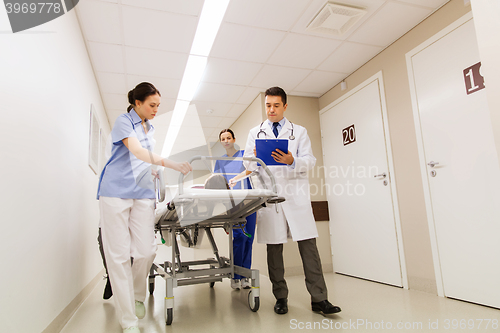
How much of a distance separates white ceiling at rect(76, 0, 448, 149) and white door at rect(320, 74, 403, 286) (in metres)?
0.53

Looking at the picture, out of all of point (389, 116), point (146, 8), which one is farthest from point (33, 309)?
point (389, 116)

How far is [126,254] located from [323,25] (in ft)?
8.59

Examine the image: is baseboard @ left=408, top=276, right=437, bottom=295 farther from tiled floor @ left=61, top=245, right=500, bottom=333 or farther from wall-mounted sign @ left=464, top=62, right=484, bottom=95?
wall-mounted sign @ left=464, top=62, right=484, bottom=95

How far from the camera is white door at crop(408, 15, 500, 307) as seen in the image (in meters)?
2.31

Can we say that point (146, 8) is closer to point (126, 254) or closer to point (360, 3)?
point (360, 3)

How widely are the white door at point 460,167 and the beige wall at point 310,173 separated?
1.61 metres

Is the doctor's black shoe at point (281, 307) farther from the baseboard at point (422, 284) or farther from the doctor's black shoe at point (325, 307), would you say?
the baseboard at point (422, 284)

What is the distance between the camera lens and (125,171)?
1848mm

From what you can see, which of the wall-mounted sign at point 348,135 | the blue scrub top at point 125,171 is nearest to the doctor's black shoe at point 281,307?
the blue scrub top at point 125,171

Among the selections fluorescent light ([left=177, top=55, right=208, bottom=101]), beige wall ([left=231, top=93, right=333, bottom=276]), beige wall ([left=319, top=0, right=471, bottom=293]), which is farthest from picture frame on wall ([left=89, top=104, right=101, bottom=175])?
beige wall ([left=319, top=0, right=471, bottom=293])

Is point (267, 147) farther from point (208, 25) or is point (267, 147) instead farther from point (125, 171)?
point (208, 25)

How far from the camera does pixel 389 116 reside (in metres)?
3.31

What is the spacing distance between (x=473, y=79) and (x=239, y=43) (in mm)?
2125

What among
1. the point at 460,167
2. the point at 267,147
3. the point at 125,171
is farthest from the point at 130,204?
the point at 460,167
